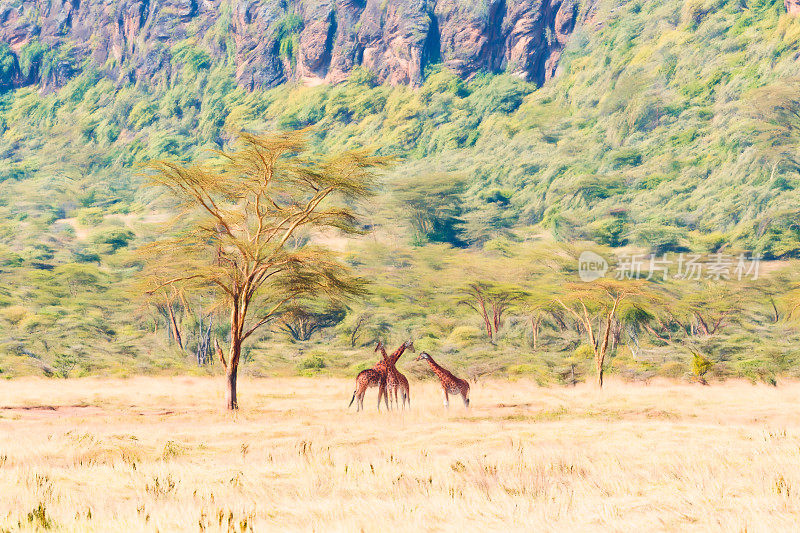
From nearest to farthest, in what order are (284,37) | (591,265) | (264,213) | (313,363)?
(264,213) → (313,363) → (591,265) → (284,37)

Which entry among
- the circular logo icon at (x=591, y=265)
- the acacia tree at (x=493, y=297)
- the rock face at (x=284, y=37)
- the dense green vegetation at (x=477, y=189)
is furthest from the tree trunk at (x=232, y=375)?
the rock face at (x=284, y=37)

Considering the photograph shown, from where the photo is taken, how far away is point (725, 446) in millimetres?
10258

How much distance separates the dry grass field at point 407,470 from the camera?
6.18 m

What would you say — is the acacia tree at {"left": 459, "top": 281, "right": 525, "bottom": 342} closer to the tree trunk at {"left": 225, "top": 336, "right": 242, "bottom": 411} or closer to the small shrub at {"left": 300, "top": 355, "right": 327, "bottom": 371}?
the small shrub at {"left": 300, "top": 355, "right": 327, "bottom": 371}

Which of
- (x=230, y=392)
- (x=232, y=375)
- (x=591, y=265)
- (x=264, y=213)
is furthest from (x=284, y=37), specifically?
(x=230, y=392)

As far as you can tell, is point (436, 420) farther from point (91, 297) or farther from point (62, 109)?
point (62, 109)

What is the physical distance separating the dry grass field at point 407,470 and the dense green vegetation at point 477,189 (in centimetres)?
1116

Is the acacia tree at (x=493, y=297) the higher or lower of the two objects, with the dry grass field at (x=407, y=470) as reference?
higher

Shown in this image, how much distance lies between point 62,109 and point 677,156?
454 ft

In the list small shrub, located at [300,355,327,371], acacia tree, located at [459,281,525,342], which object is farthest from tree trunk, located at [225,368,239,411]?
acacia tree, located at [459,281,525,342]

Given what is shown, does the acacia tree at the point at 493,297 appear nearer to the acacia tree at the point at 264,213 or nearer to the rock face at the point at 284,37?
the acacia tree at the point at 264,213

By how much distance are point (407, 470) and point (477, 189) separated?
305 feet

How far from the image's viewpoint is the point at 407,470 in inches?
344

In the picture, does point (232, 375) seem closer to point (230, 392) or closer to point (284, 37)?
point (230, 392)
